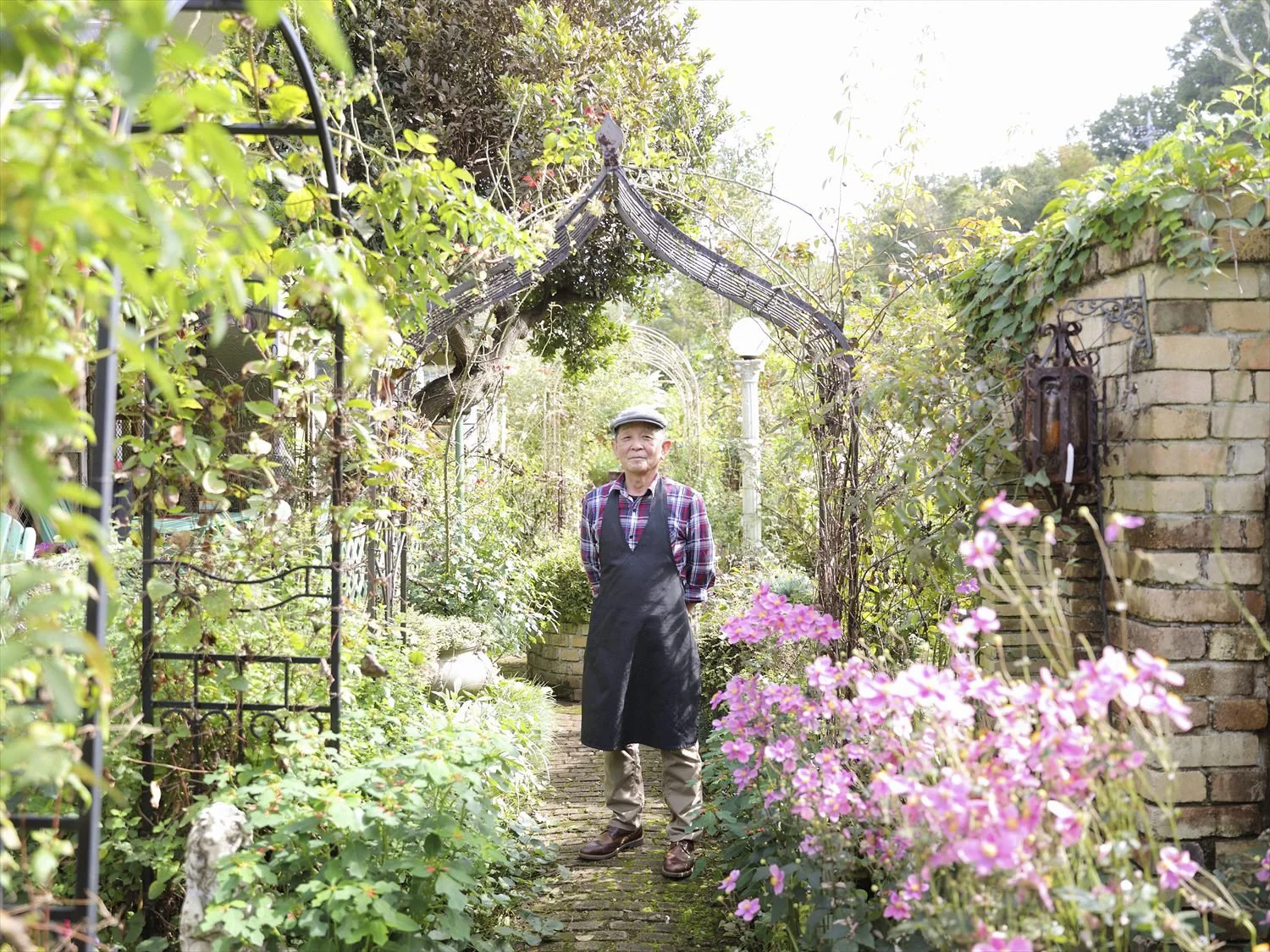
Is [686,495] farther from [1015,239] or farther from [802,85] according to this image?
[802,85]

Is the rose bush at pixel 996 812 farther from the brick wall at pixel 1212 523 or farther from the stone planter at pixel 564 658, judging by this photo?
the stone planter at pixel 564 658

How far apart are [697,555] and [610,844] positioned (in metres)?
1.19

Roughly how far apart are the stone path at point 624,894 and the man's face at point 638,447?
4.87 feet

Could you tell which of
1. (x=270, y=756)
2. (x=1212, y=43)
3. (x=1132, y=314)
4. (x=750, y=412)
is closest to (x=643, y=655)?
(x=270, y=756)

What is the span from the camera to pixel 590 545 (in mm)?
3898

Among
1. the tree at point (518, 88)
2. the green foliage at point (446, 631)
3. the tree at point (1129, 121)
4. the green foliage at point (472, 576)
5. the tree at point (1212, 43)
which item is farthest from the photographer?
the tree at point (1129, 121)

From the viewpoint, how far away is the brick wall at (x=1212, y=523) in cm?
256

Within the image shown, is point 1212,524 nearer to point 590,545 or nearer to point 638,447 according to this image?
point 638,447

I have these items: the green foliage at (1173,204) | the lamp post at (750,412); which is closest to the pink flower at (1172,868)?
the green foliage at (1173,204)

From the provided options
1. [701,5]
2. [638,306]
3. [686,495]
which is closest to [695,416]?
[638,306]

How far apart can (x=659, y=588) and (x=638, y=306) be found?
5.44 m

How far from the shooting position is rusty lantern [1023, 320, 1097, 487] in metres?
2.67

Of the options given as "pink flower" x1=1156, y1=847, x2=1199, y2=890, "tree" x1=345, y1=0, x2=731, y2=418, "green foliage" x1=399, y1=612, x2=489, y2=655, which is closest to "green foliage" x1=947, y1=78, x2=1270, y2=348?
"pink flower" x1=1156, y1=847, x2=1199, y2=890

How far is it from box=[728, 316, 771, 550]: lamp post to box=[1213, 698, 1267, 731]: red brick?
467cm
